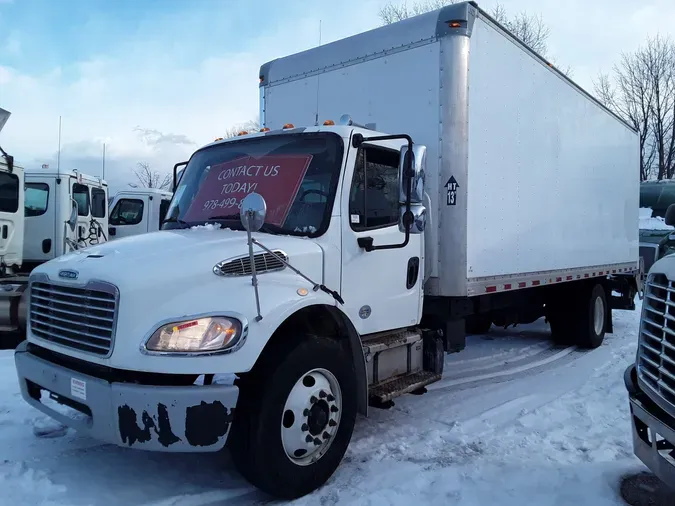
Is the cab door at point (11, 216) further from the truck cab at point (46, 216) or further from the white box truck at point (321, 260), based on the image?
the white box truck at point (321, 260)

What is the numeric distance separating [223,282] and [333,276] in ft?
3.22

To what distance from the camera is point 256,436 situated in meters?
3.28

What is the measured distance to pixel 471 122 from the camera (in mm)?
5254

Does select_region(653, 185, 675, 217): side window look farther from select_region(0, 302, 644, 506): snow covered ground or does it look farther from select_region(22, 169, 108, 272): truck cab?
select_region(22, 169, 108, 272): truck cab

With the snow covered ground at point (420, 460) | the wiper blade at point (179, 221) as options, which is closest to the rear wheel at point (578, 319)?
the snow covered ground at point (420, 460)

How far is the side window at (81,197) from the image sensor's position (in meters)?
11.2

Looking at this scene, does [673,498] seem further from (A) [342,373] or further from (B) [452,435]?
(A) [342,373]

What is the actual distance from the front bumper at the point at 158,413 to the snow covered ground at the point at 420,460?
61 cm

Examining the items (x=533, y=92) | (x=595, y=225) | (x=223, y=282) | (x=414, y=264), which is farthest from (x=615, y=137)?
(x=223, y=282)

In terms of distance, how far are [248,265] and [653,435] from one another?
247 centimetres

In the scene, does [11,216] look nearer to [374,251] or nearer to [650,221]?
[374,251]

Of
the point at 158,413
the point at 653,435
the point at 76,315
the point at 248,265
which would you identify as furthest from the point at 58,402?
the point at 653,435

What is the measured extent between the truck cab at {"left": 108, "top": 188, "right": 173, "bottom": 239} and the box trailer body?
796 centimetres

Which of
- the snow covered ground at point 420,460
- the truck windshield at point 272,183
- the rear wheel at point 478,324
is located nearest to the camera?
the snow covered ground at point 420,460
